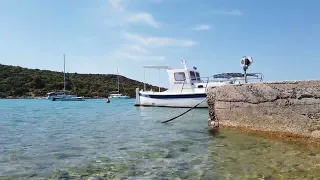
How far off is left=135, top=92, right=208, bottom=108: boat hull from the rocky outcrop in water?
1619cm

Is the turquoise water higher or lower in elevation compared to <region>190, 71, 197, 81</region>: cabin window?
lower

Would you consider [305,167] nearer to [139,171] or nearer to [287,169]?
[287,169]

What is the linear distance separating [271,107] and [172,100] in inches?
825

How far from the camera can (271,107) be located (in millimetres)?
9445

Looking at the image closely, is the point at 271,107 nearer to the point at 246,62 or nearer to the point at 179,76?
the point at 246,62

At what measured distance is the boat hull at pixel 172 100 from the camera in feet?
92.2

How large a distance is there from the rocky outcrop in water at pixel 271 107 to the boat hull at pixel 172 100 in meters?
16.2

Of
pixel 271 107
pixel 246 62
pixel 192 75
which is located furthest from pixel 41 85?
pixel 271 107

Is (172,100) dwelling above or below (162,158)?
above

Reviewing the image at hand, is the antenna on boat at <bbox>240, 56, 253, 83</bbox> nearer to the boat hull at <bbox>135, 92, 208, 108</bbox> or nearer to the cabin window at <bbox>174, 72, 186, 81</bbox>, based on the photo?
the boat hull at <bbox>135, 92, 208, 108</bbox>

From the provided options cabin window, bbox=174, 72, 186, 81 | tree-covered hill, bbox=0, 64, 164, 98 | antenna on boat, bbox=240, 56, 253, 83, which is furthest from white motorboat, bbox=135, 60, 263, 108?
tree-covered hill, bbox=0, 64, 164, 98

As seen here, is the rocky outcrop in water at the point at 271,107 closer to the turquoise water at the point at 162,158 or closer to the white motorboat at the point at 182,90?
the turquoise water at the point at 162,158

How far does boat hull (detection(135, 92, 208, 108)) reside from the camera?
1106 inches

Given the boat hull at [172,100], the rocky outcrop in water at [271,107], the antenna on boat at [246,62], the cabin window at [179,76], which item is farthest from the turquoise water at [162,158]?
the cabin window at [179,76]
